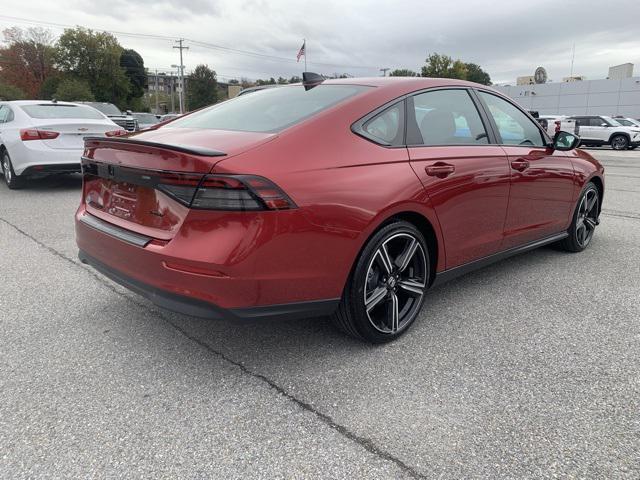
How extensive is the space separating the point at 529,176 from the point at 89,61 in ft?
237

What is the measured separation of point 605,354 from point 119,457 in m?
2.65

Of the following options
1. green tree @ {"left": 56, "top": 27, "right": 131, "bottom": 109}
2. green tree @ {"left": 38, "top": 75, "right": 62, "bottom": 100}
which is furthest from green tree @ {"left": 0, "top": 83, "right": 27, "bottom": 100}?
green tree @ {"left": 56, "top": 27, "right": 131, "bottom": 109}

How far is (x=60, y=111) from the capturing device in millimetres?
8742

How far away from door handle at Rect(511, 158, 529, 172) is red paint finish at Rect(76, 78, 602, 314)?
0.50 metres

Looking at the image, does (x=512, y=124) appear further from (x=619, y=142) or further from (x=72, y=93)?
(x=72, y=93)

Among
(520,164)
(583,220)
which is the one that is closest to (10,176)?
(520,164)

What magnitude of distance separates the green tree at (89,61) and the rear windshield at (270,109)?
6863 centimetres

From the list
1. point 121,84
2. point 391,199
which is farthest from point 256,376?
point 121,84

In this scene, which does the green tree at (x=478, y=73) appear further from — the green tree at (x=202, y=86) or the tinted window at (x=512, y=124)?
the tinted window at (x=512, y=124)

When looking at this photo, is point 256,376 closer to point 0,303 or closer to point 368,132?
point 368,132

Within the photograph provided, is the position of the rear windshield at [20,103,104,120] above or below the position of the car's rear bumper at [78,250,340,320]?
above

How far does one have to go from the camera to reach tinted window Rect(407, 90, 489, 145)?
3.17m

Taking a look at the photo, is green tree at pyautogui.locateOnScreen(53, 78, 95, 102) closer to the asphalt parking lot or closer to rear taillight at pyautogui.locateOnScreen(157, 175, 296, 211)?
the asphalt parking lot

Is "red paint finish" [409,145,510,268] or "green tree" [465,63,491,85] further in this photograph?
"green tree" [465,63,491,85]
